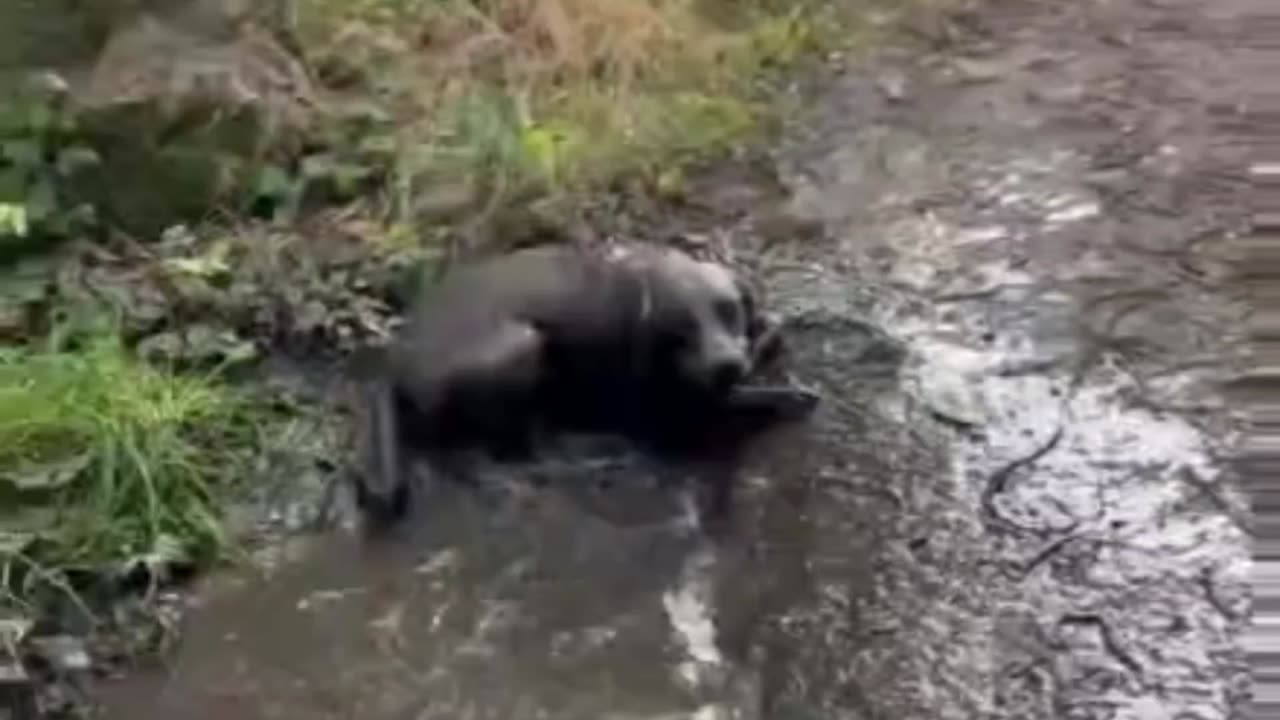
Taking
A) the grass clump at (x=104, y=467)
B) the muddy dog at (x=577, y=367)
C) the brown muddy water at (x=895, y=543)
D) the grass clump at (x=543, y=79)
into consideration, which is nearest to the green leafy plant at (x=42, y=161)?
the grass clump at (x=104, y=467)

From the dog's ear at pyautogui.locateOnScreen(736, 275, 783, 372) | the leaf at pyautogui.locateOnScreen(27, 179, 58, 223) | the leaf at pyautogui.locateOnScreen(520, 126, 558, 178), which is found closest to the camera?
the dog's ear at pyautogui.locateOnScreen(736, 275, 783, 372)

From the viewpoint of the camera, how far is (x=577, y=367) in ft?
12.3

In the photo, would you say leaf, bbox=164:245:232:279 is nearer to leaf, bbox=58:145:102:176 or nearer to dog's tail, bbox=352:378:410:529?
leaf, bbox=58:145:102:176

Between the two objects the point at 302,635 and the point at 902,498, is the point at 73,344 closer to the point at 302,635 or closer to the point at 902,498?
the point at 302,635

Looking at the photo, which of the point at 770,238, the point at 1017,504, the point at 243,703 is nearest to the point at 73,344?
the point at 243,703

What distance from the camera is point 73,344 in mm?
3963

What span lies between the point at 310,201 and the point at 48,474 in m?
1.02

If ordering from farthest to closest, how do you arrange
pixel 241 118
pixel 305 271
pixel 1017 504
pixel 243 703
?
pixel 241 118 < pixel 305 271 < pixel 1017 504 < pixel 243 703

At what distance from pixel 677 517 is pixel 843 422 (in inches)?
14.6

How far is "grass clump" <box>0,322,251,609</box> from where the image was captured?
3.47 m

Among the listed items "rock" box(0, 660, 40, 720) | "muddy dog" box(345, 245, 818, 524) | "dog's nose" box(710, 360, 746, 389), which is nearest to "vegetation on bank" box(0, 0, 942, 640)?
"rock" box(0, 660, 40, 720)

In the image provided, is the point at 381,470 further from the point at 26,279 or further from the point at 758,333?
the point at 26,279

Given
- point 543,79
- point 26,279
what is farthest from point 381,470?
point 543,79

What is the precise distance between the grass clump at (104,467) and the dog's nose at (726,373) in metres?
0.78
